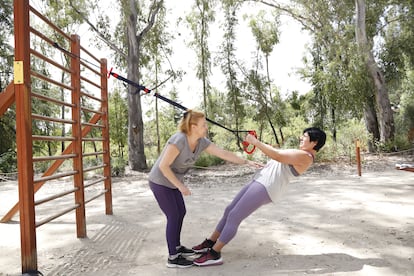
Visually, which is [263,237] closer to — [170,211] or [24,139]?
[170,211]

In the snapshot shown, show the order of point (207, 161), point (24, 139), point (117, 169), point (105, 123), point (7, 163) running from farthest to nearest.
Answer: point (7, 163) → point (207, 161) → point (117, 169) → point (105, 123) → point (24, 139)

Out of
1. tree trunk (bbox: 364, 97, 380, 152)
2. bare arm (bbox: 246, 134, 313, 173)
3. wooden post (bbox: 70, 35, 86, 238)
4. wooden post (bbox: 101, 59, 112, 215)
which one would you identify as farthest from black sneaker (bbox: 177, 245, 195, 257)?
tree trunk (bbox: 364, 97, 380, 152)

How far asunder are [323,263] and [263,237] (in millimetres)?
790

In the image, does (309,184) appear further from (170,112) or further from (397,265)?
(170,112)

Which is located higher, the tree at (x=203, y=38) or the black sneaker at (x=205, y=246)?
the tree at (x=203, y=38)

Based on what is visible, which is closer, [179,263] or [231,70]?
[179,263]

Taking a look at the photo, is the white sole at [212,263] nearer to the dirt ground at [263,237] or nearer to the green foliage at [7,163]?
the dirt ground at [263,237]

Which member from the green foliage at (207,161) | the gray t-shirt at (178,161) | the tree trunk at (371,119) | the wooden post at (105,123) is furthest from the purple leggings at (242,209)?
the tree trunk at (371,119)

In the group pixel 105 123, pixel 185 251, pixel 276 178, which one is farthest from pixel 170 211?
pixel 105 123

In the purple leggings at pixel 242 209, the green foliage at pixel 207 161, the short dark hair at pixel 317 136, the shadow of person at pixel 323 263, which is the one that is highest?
the short dark hair at pixel 317 136

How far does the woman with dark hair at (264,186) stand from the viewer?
101 inches

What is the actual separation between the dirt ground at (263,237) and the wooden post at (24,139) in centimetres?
29

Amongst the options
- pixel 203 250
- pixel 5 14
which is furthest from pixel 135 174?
pixel 5 14

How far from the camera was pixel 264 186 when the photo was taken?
2590mm
